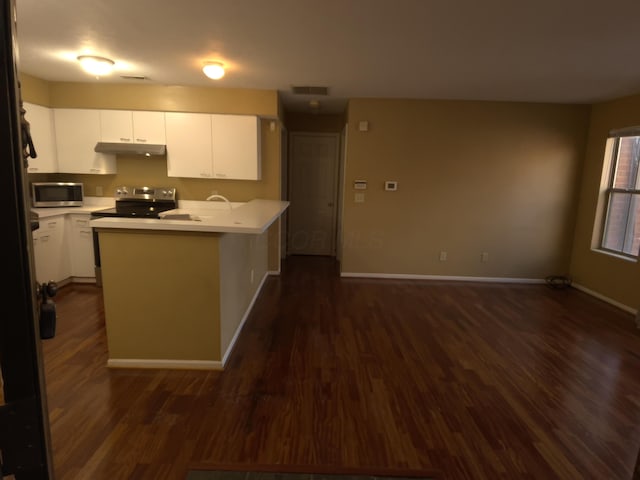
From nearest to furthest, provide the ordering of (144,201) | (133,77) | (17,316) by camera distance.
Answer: (17,316) < (133,77) < (144,201)

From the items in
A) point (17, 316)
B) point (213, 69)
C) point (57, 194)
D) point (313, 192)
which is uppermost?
point (213, 69)

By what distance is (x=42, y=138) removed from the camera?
162 inches

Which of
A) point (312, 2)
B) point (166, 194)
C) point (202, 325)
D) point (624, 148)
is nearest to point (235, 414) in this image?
point (202, 325)

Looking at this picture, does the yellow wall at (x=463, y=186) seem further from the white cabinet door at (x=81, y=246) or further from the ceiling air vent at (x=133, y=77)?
the white cabinet door at (x=81, y=246)

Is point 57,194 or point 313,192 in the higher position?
point 313,192

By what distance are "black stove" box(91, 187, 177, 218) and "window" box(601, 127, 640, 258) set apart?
5.57 meters

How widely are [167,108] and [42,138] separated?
1448mm

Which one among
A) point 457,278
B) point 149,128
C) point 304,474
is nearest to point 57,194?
point 149,128

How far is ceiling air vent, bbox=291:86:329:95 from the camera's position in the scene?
4.14m

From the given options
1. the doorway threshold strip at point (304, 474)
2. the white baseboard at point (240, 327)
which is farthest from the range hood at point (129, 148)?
the doorway threshold strip at point (304, 474)

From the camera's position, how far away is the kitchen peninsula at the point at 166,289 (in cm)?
241

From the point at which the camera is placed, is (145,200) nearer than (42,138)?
No

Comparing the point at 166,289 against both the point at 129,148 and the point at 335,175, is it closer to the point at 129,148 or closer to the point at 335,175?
the point at 129,148

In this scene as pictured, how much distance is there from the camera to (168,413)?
82.4 inches
